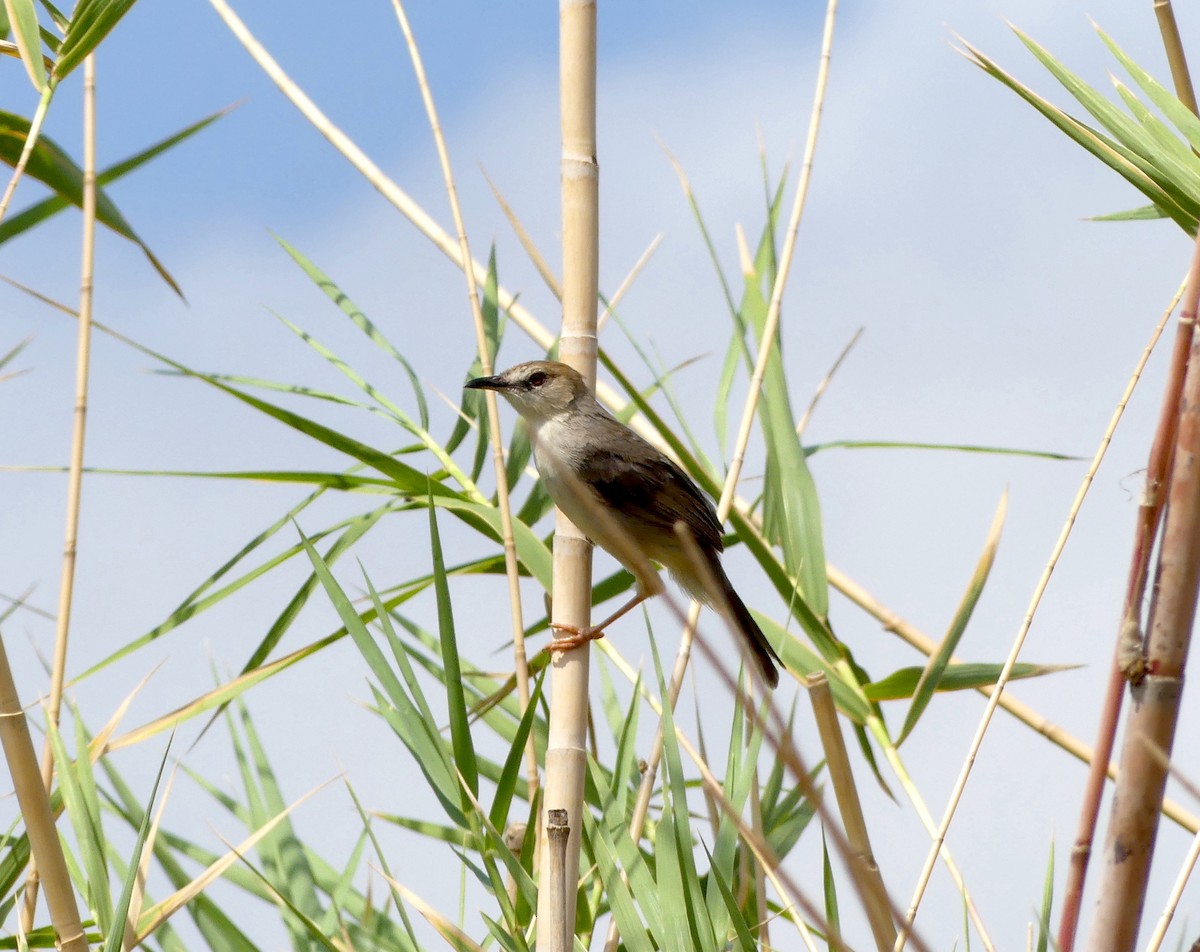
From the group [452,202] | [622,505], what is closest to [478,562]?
[622,505]

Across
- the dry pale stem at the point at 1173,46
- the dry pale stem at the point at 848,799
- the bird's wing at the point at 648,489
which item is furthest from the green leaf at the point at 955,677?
the dry pale stem at the point at 848,799

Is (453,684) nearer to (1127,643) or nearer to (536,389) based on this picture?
(536,389)

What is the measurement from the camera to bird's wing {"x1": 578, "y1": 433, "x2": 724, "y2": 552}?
3875 millimetres

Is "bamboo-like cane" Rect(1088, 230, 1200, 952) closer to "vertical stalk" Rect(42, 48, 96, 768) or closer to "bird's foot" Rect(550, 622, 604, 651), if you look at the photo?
"bird's foot" Rect(550, 622, 604, 651)

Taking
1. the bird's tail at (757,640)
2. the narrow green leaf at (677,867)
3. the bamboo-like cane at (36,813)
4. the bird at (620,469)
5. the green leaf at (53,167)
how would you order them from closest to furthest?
the bamboo-like cane at (36,813)
the narrow green leaf at (677,867)
the green leaf at (53,167)
the bird's tail at (757,640)
the bird at (620,469)

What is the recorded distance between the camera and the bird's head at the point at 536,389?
151 inches

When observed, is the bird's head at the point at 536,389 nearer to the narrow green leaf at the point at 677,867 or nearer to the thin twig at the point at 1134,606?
the narrow green leaf at the point at 677,867

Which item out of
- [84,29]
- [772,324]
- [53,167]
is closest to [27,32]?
[84,29]

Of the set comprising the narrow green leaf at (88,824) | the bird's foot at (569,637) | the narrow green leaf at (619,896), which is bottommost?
the narrow green leaf at (619,896)

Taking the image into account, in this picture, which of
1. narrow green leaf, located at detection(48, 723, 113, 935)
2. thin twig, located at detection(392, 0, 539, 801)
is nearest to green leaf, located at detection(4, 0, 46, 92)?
thin twig, located at detection(392, 0, 539, 801)

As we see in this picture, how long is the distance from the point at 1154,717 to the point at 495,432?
2363mm

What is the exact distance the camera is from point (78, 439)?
2684 millimetres

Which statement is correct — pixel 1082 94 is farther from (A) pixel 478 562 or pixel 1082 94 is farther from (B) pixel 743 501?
(A) pixel 478 562

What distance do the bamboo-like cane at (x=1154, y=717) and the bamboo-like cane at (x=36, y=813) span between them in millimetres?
1766
